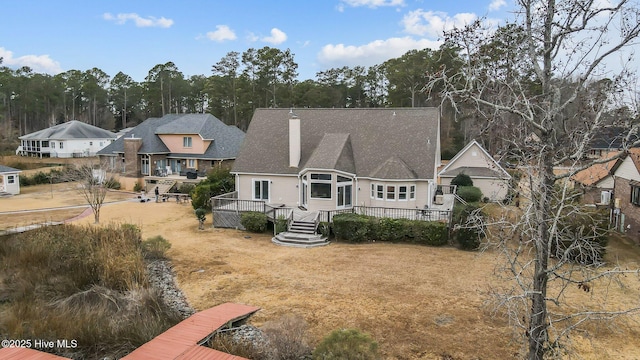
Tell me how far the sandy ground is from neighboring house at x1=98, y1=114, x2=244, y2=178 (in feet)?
52.7

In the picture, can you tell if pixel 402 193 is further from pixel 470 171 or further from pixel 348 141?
pixel 470 171

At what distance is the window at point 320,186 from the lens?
2217cm

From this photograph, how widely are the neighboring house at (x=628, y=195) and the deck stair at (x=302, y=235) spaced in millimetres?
15220

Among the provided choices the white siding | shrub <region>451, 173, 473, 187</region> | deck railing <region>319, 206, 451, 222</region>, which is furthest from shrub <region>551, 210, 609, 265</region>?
the white siding

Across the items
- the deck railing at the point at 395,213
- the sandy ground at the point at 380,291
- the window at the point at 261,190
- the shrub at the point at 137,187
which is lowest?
the sandy ground at the point at 380,291

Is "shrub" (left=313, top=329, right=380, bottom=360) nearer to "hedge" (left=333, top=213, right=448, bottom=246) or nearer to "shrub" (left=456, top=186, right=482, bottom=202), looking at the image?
"hedge" (left=333, top=213, right=448, bottom=246)

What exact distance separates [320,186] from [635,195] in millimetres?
15624

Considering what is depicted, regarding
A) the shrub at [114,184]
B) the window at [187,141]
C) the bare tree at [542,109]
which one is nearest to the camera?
A: the bare tree at [542,109]

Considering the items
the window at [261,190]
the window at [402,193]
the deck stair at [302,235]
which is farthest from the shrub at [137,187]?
the window at [402,193]

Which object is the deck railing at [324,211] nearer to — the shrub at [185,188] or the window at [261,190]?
the window at [261,190]

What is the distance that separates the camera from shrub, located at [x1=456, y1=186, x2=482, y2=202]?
27188mm

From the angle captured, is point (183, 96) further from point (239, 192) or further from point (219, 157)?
point (239, 192)

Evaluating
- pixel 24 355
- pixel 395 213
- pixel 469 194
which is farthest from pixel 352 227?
pixel 24 355

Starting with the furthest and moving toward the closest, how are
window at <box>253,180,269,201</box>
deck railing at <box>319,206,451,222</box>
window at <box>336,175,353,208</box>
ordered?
window at <box>253,180,269,201</box>
window at <box>336,175,353,208</box>
deck railing at <box>319,206,451,222</box>
